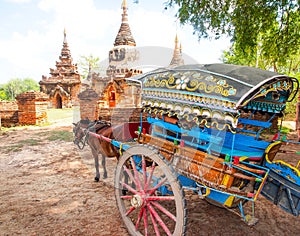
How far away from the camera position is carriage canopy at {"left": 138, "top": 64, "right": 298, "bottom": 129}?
176cm

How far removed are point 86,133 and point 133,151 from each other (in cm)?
222

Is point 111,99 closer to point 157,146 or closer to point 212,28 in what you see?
point 212,28

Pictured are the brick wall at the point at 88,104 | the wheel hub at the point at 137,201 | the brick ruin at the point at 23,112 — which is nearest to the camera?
the wheel hub at the point at 137,201

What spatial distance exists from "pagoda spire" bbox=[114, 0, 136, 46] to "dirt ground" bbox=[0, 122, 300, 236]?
78.0 ft

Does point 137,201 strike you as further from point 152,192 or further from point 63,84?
point 63,84

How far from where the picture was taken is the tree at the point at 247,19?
5.63 metres

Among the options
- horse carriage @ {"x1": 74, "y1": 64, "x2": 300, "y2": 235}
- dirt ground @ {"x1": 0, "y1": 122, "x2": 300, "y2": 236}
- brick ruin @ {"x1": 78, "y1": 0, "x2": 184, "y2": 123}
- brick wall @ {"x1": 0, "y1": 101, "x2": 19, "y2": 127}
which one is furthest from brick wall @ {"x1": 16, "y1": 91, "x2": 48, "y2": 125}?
horse carriage @ {"x1": 74, "y1": 64, "x2": 300, "y2": 235}

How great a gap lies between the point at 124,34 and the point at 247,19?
2336cm

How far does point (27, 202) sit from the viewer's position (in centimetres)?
347

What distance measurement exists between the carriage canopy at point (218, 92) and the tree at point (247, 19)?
4.34m

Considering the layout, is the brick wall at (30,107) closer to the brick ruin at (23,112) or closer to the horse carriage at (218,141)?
the brick ruin at (23,112)

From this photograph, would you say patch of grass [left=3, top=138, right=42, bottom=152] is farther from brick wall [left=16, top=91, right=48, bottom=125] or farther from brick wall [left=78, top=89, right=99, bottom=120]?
brick wall [left=16, top=91, right=48, bottom=125]

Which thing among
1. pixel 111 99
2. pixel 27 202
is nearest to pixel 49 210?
pixel 27 202

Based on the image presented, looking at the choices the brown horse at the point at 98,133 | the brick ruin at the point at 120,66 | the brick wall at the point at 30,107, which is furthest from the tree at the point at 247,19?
the brick ruin at the point at 120,66
